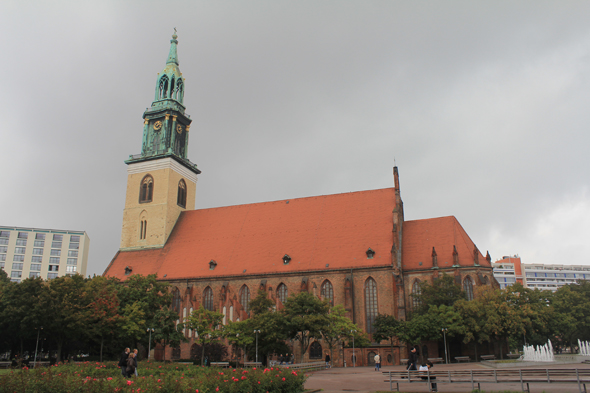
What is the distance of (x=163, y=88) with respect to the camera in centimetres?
6462

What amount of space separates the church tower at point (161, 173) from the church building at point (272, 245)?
0.14 m

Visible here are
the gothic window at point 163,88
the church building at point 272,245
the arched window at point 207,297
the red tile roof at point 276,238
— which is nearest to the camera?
the church building at point 272,245

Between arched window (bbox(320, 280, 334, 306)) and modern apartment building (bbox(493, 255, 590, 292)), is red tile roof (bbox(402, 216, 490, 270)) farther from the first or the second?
modern apartment building (bbox(493, 255, 590, 292))

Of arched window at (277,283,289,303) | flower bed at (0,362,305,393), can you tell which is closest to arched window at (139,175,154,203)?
arched window at (277,283,289,303)

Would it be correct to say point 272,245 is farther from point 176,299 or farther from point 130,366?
point 130,366

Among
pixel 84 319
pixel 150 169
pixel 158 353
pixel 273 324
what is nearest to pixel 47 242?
pixel 150 169

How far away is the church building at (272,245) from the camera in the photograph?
46031mm

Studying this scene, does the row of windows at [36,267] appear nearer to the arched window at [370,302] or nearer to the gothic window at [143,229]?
the gothic window at [143,229]

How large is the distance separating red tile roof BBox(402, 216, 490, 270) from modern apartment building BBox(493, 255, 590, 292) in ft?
386

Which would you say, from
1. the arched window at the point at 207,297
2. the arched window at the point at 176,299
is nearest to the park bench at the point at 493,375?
the arched window at the point at 207,297

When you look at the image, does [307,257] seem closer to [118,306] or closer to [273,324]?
[273,324]

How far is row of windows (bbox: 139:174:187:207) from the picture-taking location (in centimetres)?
6178

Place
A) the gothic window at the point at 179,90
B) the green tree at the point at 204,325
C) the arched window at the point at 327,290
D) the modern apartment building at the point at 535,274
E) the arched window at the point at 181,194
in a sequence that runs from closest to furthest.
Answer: the green tree at the point at 204,325, the arched window at the point at 327,290, the arched window at the point at 181,194, the gothic window at the point at 179,90, the modern apartment building at the point at 535,274

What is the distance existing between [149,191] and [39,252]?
9055cm
